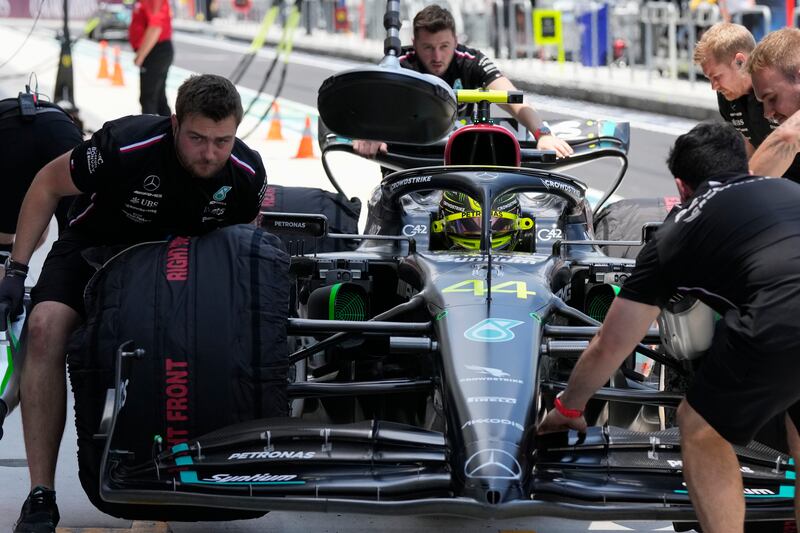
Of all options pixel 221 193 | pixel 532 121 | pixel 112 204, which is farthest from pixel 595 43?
pixel 112 204

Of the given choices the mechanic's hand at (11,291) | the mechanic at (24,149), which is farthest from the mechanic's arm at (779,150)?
the mechanic at (24,149)

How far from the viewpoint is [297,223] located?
20.2 ft

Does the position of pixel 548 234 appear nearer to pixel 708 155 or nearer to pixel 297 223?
pixel 297 223

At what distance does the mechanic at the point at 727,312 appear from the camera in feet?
14.1

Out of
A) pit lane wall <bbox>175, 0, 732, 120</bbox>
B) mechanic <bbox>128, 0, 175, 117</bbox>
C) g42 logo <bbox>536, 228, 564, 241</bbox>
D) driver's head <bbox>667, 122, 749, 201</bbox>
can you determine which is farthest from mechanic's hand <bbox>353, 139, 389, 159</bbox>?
pit lane wall <bbox>175, 0, 732, 120</bbox>

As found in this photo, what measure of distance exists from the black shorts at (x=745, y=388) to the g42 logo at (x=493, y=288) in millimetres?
989

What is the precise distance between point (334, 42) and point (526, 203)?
29.8m

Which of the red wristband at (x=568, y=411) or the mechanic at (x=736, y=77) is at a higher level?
the mechanic at (x=736, y=77)

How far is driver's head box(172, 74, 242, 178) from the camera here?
17.0ft

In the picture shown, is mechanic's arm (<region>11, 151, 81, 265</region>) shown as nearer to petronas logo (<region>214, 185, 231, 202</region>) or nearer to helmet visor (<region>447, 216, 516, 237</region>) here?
petronas logo (<region>214, 185, 231, 202</region>)

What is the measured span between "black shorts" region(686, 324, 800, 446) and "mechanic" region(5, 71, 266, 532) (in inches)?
80.0

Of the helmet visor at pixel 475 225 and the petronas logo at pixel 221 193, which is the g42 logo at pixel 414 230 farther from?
the petronas logo at pixel 221 193

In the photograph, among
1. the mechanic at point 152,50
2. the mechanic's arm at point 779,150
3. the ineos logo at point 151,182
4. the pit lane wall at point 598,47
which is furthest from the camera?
the pit lane wall at point 598,47

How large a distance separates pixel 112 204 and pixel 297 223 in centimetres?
99
